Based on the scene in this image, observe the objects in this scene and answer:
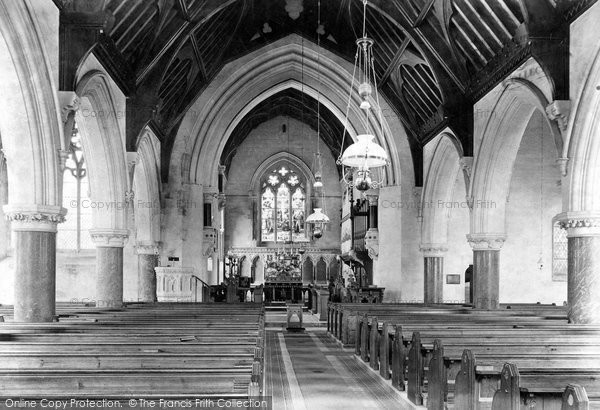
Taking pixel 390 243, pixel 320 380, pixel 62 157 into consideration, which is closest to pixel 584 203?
pixel 320 380

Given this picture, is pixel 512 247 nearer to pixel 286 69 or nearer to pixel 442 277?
pixel 442 277

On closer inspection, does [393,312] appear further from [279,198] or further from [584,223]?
[279,198]

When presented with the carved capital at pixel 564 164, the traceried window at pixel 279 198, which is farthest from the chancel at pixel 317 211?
the traceried window at pixel 279 198

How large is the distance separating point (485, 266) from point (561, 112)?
195 inches

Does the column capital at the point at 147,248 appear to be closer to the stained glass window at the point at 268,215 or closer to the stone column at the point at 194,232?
the stone column at the point at 194,232

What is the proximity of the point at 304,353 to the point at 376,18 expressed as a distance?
8263 mm

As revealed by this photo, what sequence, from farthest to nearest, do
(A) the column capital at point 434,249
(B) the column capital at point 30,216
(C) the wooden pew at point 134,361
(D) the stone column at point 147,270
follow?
(A) the column capital at point 434,249
(D) the stone column at point 147,270
(B) the column capital at point 30,216
(C) the wooden pew at point 134,361

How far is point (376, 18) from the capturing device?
15445 mm

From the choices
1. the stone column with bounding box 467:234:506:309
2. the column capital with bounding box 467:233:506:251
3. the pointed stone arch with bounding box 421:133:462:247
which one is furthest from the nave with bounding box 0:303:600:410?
the pointed stone arch with bounding box 421:133:462:247

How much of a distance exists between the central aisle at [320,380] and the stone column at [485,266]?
3486 millimetres

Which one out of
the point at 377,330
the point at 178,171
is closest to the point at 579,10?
the point at 377,330

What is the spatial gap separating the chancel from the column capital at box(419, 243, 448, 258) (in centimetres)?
14

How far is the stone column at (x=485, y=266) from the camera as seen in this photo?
45.0 ft

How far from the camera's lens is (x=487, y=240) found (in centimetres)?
1385
